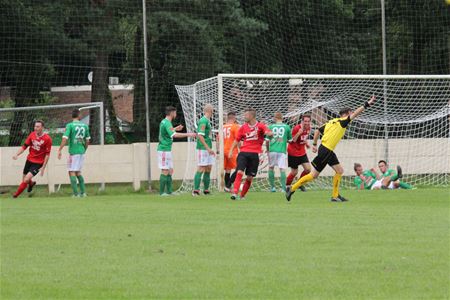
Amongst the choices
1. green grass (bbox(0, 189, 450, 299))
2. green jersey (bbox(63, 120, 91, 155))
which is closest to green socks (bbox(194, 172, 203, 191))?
green jersey (bbox(63, 120, 91, 155))

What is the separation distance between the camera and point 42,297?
7691 millimetres

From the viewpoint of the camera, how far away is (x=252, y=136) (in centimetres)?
2045

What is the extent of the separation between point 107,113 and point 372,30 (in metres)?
10.3

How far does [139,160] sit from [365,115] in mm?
6461

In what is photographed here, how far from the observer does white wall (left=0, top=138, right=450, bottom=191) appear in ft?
89.8

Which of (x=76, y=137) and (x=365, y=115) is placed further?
(x=365, y=115)

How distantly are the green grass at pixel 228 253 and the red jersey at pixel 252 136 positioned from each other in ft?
13.0

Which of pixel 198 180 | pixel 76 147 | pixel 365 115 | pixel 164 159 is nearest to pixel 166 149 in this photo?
pixel 164 159

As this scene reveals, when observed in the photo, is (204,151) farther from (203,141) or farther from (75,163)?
(75,163)

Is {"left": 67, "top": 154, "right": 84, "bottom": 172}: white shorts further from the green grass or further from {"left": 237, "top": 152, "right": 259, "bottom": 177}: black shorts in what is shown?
the green grass

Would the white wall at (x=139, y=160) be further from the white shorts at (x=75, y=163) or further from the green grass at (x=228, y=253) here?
the green grass at (x=228, y=253)

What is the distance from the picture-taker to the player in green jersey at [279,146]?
79.2 ft

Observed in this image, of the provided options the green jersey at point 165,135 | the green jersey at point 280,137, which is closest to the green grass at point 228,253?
the green jersey at point 165,135

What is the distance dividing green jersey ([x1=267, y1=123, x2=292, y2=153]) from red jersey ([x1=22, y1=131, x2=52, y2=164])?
5440 mm
